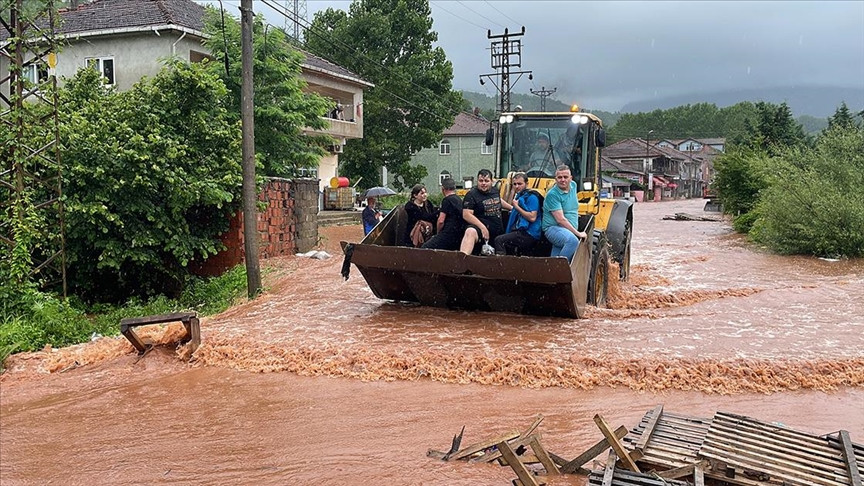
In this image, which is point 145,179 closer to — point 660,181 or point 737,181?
point 737,181

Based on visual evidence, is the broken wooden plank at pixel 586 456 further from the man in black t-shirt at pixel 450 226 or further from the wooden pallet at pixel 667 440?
the man in black t-shirt at pixel 450 226

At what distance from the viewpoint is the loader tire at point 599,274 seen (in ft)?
33.9

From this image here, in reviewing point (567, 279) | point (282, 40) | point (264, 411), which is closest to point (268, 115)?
point (282, 40)

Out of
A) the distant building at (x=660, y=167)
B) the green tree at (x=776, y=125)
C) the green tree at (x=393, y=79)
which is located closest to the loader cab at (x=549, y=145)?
the green tree at (x=393, y=79)

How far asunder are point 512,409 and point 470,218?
3699 mm

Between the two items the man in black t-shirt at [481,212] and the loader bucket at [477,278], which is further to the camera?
the man in black t-shirt at [481,212]

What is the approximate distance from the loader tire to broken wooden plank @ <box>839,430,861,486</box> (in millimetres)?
5458

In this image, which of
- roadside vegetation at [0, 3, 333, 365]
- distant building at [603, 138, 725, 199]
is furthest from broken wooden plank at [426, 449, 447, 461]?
distant building at [603, 138, 725, 199]

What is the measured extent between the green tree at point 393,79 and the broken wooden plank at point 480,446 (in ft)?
114

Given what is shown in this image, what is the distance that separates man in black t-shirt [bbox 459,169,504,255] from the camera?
9.50 m

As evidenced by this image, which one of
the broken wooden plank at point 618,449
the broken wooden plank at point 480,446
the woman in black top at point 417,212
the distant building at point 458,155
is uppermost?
the distant building at point 458,155

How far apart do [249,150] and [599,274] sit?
578cm

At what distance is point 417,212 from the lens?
10.7 meters

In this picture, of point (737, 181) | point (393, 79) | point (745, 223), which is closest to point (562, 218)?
point (745, 223)
